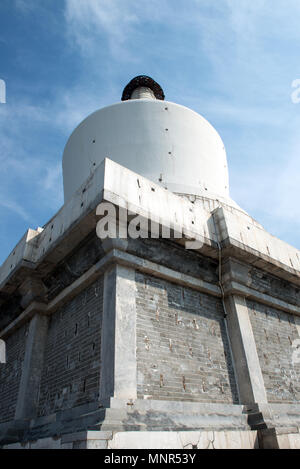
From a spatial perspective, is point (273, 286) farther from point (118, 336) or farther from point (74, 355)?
point (74, 355)

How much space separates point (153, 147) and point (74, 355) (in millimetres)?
6544

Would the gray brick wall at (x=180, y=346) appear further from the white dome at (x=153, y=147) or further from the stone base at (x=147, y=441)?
the white dome at (x=153, y=147)

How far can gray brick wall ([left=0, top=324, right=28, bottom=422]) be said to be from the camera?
23.0 feet

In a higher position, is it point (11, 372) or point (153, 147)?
point (153, 147)

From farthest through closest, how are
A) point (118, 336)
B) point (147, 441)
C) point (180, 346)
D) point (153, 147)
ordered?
point (153, 147) < point (180, 346) < point (118, 336) < point (147, 441)

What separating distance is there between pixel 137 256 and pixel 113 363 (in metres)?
1.99

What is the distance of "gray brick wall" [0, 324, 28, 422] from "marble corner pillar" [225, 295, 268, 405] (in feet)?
14.5

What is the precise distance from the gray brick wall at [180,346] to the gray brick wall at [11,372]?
3252 mm

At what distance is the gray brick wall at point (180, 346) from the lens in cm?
543

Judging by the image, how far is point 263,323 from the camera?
24.8 ft

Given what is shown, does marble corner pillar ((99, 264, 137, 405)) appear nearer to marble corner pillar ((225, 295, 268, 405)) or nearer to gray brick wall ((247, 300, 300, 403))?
marble corner pillar ((225, 295, 268, 405))

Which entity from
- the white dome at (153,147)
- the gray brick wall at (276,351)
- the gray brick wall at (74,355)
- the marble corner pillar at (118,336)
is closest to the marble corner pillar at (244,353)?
the gray brick wall at (276,351)

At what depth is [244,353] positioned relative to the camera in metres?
6.55

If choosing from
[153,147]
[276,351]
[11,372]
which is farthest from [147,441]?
[153,147]
